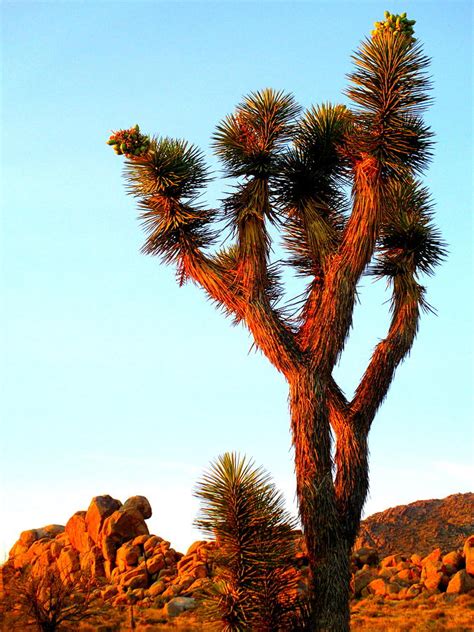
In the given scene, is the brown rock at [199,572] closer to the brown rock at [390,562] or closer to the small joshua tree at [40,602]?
the brown rock at [390,562]

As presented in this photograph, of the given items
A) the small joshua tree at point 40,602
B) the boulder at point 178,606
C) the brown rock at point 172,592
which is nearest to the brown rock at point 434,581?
the boulder at point 178,606

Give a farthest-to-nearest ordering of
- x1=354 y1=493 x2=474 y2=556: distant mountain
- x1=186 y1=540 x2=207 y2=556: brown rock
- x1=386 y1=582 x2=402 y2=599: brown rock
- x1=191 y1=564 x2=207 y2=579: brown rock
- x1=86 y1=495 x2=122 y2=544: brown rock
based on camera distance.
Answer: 1. x1=354 y1=493 x2=474 y2=556: distant mountain
2. x1=86 y1=495 x2=122 y2=544: brown rock
3. x1=186 y1=540 x2=207 y2=556: brown rock
4. x1=191 y1=564 x2=207 y2=579: brown rock
5. x1=386 y1=582 x2=402 y2=599: brown rock

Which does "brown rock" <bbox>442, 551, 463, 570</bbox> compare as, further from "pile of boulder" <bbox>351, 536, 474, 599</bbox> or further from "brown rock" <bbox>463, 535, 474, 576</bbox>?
"brown rock" <bbox>463, 535, 474, 576</bbox>

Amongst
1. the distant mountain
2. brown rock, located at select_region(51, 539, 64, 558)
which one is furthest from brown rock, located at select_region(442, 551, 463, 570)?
brown rock, located at select_region(51, 539, 64, 558)

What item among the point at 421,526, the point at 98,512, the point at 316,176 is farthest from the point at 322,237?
the point at 421,526

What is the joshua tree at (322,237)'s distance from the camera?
41.8 feet

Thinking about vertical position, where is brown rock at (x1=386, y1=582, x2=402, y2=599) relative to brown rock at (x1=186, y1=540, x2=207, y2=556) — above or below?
below

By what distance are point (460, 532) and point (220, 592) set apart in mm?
26716

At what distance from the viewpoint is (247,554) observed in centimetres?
1191

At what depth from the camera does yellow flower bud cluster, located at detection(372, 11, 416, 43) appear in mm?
13891

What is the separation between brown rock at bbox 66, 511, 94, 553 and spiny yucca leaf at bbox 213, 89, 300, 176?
1991cm

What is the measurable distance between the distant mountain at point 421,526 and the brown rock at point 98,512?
1071 centimetres

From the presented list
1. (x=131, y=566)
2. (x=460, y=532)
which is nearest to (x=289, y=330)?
(x=131, y=566)

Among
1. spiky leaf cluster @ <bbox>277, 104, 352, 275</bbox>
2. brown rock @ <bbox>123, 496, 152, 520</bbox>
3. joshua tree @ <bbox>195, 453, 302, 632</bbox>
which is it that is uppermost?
spiky leaf cluster @ <bbox>277, 104, 352, 275</bbox>
